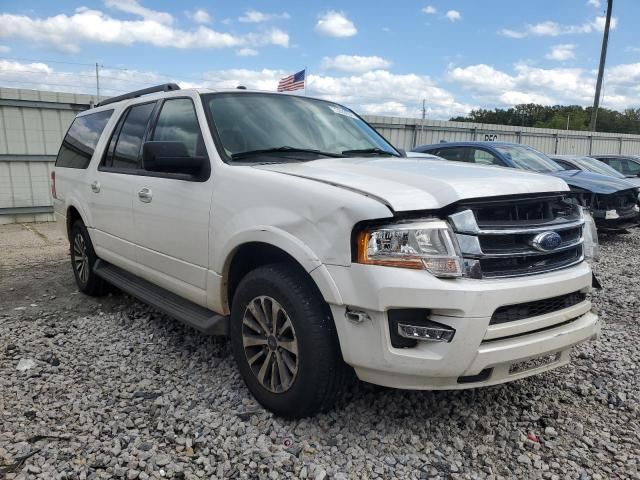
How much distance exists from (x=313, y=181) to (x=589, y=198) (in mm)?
7354

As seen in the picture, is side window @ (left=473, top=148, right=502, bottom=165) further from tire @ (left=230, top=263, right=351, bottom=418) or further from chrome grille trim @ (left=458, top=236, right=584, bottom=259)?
tire @ (left=230, top=263, right=351, bottom=418)

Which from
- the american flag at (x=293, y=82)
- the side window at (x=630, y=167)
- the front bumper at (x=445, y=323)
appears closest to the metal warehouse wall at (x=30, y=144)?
the american flag at (x=293, y=82)

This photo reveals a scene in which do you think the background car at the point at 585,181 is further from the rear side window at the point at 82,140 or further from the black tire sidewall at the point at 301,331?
the black tire sidewall at the point at 301,331

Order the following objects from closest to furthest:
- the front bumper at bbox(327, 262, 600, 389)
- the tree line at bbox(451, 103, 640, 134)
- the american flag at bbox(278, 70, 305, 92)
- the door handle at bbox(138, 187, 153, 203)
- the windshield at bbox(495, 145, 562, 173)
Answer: the front bumper at bbox(327, 262, 600, 389), the door handle at bbox(138, 187, 153, 203), the windshield at bbox(495, 145, 562, 173), the american flag at bbox(278, 70, 305, 92), the tree line at bbox(451, 103, 640, 134)

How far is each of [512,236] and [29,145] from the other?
10.3m

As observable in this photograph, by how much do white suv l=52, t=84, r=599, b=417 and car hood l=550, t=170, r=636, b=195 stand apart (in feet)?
20.4

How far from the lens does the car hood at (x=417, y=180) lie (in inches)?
91.3

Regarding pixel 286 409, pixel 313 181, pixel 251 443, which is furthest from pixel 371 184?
pixel 251 443

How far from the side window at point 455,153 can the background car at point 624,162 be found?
6417 mm

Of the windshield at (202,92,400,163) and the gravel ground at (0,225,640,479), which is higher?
the windshield at (202,92,400,163)

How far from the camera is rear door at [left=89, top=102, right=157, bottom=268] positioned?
396 cm

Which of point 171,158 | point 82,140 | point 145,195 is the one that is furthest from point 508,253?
point 82,140

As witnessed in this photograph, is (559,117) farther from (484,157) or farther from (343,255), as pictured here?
(343,255)

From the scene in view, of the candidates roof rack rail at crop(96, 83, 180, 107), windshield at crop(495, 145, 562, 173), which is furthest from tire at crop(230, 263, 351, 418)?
windshield at crop(495, 145, 562, 173)
